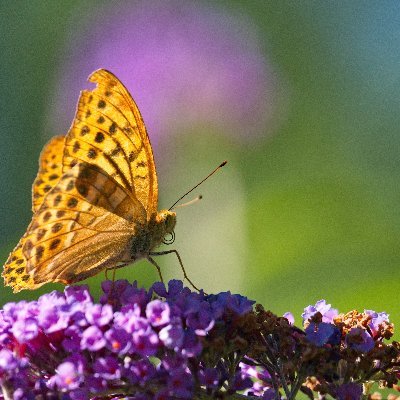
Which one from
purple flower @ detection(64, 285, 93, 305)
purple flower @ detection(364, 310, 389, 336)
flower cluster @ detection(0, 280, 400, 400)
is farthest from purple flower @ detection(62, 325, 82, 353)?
purple flower @ detection(364, 310, 389, 336)

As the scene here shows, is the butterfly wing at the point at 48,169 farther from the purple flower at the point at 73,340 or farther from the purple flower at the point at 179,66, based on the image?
the purple flower at the point at 179,66

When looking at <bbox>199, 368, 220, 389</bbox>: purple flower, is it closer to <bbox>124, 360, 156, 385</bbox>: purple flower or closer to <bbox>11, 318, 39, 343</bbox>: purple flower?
<bbox>124, 360, 156, 385</bbox>: purple flower

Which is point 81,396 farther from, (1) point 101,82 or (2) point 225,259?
(2) point 225,259

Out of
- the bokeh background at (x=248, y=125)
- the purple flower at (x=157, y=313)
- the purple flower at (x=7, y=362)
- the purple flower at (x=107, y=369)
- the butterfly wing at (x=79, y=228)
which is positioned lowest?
the purple flower at (x=7, y=362)

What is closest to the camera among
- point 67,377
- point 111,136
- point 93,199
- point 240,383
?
point 67,377

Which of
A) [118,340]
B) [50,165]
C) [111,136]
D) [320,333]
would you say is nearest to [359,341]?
A: [320,333]

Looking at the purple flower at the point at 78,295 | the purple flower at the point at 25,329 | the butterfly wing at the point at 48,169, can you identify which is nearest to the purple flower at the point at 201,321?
the purple flower at the point at 78,295

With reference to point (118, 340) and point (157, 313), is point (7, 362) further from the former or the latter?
point (157, 313)

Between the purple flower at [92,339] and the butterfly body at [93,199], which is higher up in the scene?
the butterfly body at [93,199]
